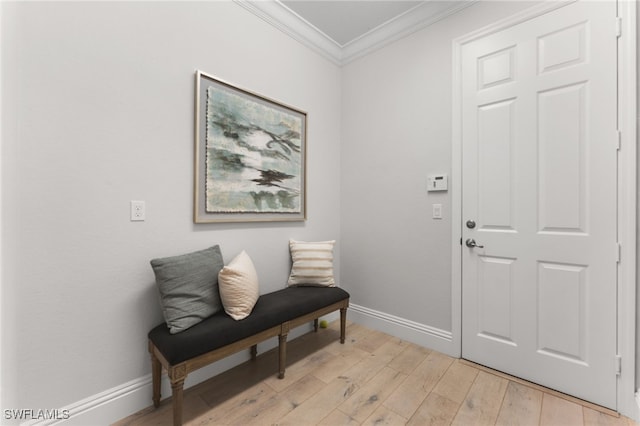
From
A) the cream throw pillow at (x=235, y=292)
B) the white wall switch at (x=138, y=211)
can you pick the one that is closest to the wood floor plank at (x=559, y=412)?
the cream throw pillow at (x=235, y=292)

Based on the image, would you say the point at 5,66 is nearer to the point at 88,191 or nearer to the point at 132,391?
the point at 88,191

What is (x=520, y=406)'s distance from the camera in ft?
5.27

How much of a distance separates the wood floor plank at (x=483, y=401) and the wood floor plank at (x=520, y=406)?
3 centimetres

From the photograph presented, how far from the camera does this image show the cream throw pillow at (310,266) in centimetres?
238

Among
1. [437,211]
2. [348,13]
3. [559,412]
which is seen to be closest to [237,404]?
[559,412]

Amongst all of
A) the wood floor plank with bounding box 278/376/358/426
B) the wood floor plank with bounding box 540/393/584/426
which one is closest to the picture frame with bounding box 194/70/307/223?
the wood floor plank with bounding box 278/376/358/426

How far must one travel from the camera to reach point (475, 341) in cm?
206

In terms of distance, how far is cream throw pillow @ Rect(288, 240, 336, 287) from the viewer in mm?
2385

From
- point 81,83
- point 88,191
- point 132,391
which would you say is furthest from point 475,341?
point 81,83

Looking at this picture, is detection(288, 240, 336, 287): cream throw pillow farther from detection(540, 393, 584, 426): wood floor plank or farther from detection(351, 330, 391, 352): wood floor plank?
detection(540, 393, 584, 426): wood floor plank

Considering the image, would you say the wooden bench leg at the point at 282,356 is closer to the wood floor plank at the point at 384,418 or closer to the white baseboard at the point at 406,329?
the wood floor plank at the point at 384,418

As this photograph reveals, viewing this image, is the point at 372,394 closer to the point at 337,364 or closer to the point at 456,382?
the point at 337,364

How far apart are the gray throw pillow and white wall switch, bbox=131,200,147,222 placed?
28cm

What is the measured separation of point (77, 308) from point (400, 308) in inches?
91.4
